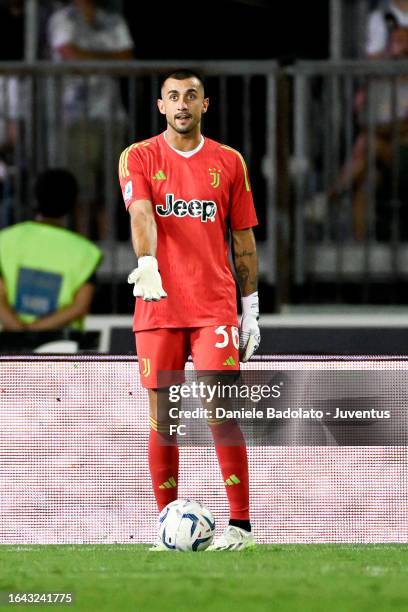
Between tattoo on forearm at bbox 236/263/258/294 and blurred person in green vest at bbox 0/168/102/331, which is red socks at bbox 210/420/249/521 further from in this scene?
blurred person in green vest at bbox 0/168/102/331

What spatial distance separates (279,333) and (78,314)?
4.12ft

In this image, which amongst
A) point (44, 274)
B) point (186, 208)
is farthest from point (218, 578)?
point (44, 274)

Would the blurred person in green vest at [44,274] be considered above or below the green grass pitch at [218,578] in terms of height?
above

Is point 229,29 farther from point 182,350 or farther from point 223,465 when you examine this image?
point 223,465

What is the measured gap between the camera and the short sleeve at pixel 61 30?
44.1 ft

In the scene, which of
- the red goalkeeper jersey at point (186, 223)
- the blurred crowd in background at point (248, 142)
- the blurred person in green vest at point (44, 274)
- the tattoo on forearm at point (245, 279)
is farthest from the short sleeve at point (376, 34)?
the red goalkeeper jersey at point (186, 223)

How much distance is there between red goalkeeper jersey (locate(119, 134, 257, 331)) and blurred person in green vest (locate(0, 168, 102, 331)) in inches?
137

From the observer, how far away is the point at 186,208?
312 inches

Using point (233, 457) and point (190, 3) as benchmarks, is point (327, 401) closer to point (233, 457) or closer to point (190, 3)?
point (233, 457)

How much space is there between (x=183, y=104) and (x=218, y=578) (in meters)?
2.14

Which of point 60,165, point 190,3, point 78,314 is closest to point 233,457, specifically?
point 78,314

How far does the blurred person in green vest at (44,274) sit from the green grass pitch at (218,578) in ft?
10.8

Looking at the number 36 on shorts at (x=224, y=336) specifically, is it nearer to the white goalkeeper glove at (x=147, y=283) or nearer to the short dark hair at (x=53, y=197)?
the white goalkeeper glove at (x=147, y=283)

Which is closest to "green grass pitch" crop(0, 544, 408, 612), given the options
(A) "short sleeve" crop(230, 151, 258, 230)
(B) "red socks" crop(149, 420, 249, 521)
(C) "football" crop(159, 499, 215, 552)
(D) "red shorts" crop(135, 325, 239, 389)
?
(C) "football" crop(159, 499, 215, 552)
